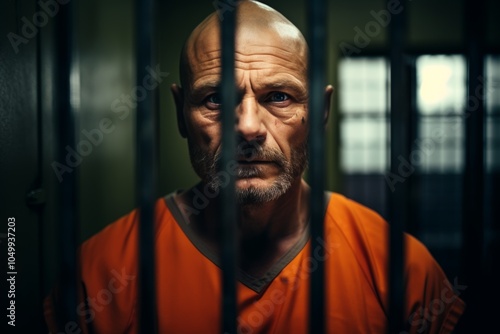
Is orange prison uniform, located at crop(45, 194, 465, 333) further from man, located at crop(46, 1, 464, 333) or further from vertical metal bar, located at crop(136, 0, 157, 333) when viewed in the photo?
vertical metal bar, located at crop(136, 0, 157, 333)

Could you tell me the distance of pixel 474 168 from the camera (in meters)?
0.60

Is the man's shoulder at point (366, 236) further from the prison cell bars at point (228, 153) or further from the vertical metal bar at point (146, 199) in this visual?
the vertical metal bar at point (146, 199)

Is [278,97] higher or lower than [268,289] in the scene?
higher

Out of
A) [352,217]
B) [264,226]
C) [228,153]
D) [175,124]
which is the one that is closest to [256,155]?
[264,226]

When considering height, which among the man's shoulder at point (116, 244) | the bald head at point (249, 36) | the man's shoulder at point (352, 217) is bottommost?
the man's shoulder at point (116, 244)

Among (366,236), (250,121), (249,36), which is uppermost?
(249,36)

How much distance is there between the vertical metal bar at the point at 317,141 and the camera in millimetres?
556

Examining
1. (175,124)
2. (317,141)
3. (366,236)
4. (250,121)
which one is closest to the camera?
(317,141)

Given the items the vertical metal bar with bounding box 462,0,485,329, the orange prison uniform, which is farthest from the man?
the vertical metal bar with bounding box 462,0,485,329

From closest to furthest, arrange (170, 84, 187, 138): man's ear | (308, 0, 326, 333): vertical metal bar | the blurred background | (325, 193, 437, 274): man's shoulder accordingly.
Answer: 1. (308, 0, 326, 333): vertical metal bar
2. the blurred background
3. (325, 193, 437, 274): man's shoulder
4. (170, 84, 187, 138): man's ear

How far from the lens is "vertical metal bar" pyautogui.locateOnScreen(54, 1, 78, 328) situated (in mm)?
583

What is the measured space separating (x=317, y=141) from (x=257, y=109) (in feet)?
1.68

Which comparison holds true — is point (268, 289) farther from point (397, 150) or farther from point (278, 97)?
point (397, 150)

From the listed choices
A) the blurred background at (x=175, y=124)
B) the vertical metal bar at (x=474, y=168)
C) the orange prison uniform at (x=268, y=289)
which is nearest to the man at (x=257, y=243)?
the orange prison uniform at (x=268, y=289)
